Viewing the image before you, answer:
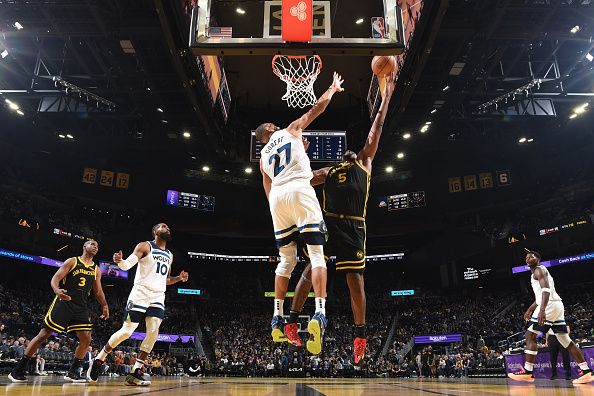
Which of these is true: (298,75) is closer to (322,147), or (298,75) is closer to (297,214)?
(322,147)

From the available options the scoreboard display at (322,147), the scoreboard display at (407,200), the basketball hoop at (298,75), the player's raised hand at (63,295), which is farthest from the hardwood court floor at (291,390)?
the scoreboard display at (407,200)

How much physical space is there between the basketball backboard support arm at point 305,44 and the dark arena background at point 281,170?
0.03m

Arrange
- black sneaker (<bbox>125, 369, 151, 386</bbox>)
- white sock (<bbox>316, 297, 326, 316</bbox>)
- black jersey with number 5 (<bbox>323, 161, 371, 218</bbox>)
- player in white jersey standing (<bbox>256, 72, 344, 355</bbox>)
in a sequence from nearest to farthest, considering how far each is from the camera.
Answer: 1. white sock (<bbox>316, 297, 326, 316</bbox>)
2. player in white jersey standing (<bbox>256, 72, 344, 355</bbox>)
3. black jersey with number 5 (<bbox>323, 161, 371, 218</bbox>)
4. black sneaker (<bbox>125, 369, 151, 386</bbox>)

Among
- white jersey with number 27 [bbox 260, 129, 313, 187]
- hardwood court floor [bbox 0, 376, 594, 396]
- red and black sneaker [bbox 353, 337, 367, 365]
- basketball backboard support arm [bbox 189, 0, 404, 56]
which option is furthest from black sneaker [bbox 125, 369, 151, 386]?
basketball backboard support arm [bbox 189, 0, 404, 56]

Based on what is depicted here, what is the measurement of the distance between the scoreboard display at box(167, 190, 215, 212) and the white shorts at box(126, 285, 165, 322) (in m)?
19.3

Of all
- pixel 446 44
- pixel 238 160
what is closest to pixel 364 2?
pixel 446 44

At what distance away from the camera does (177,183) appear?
2536 centimetres

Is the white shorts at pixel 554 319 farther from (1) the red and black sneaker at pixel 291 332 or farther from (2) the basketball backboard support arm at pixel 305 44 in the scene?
(1) the red and black sneaker at pixel 291 332

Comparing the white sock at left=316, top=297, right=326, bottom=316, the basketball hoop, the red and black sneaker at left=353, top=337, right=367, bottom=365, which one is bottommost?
the red and black sneaker at left=353, top=337, right=367, bottom=365

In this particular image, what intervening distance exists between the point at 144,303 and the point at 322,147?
8840mm

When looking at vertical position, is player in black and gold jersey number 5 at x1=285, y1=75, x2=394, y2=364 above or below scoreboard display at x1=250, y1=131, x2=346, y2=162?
below

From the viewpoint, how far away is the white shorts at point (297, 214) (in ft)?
12.2

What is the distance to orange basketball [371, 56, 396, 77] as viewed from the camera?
5113 mm

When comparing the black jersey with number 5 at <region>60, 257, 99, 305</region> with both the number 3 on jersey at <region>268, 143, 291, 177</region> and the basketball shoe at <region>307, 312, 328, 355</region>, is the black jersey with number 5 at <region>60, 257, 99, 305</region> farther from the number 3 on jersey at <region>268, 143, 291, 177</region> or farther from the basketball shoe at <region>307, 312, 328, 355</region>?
the basketball shoe at <region>307, 312, 328, 355</region>
